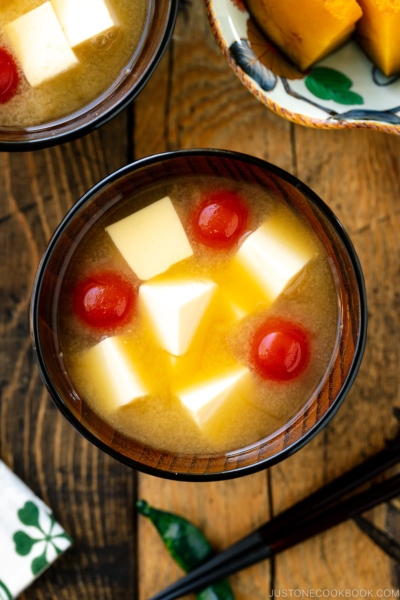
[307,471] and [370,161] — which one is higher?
[370,161]

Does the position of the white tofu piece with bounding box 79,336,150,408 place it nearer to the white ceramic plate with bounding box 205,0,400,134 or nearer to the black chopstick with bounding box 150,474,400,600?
the black chopstick with bounding box 150,474,400,600

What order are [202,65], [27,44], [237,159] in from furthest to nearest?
1. [202,65]
2. [27,44]
3. [237,159]

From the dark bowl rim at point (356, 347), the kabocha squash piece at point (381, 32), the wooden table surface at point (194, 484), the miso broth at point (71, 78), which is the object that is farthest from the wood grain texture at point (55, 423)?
the kabocha squash piece at point (381, 32)

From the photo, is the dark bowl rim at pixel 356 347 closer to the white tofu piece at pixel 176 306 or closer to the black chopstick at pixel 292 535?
the white tofu piece at pixel 176 306

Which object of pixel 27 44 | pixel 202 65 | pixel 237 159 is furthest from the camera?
pixel 202 65

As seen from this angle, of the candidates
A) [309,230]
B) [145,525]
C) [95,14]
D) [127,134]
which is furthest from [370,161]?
[145,525]

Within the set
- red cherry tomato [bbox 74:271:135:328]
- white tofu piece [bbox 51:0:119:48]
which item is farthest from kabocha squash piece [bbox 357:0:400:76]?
red cherry tomato [bbox 74:271:135:328]

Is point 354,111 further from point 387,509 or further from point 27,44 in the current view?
point 387,509

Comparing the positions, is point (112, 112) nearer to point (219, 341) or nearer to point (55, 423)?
point (219, 341)

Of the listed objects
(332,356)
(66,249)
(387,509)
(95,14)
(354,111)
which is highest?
(95,14)
